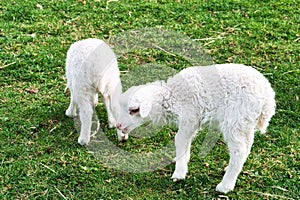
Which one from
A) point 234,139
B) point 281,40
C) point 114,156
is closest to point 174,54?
point 281,40

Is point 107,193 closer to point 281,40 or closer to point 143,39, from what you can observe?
point 143,39

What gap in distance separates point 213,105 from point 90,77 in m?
1.26

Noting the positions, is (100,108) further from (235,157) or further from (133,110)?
(235,157)

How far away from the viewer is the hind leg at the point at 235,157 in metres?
4.59

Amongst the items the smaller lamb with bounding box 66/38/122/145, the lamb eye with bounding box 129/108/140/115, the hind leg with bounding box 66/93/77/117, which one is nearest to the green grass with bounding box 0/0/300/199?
the hind leg with bounding box 66/93/77/117

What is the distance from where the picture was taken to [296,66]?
6754 mm

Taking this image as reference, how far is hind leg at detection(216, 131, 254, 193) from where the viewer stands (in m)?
4.59

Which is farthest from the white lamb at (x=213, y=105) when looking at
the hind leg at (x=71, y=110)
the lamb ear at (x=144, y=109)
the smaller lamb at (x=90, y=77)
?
the hind leg at (x=71, y=110)

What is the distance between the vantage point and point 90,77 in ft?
16.6

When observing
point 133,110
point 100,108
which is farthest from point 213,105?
point 100,108

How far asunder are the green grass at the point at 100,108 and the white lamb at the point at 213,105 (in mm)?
474

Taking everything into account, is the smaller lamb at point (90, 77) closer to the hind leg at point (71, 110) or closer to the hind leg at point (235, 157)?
the hind leg at point (71, 110)

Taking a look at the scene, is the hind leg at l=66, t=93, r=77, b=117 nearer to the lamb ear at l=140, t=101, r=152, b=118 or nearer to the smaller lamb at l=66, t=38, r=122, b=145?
the smaller lamb at l=66, t=38, r=122, b=145

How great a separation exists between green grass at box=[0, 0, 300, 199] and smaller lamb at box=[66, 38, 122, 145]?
44cm
